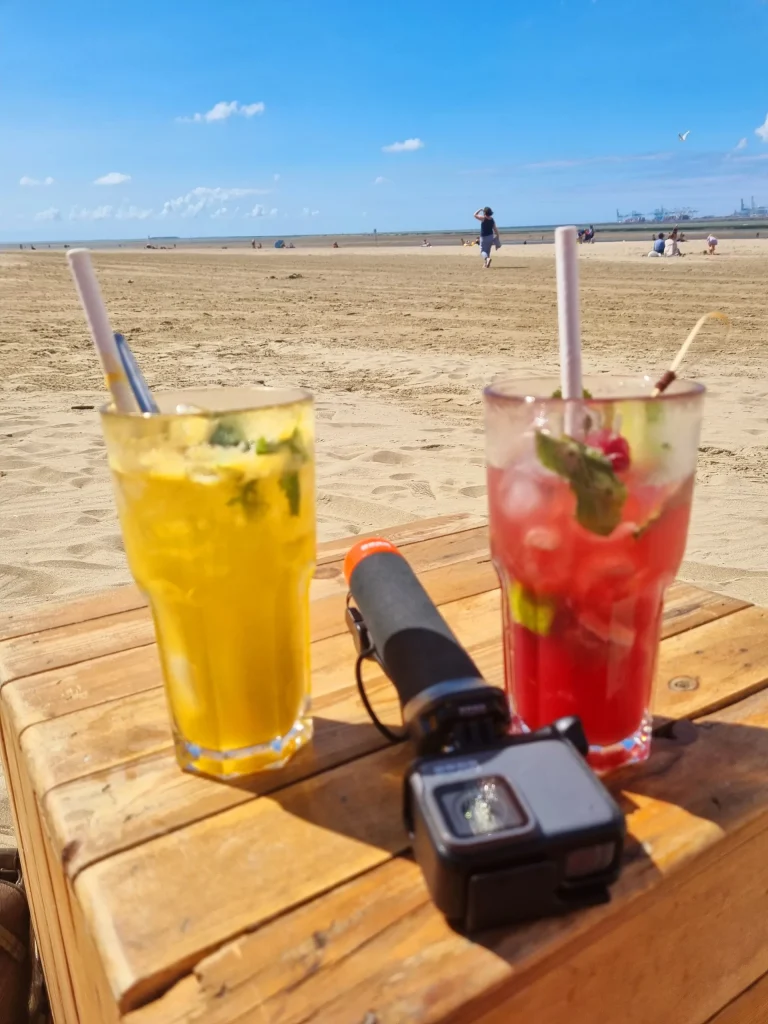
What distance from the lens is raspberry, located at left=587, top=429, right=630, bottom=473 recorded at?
766mm

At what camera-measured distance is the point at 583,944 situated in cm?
72

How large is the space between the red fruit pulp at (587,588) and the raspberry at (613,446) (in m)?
0.02

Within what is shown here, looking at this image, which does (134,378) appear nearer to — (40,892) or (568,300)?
(568,300)

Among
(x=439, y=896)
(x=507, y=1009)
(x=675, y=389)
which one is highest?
(x=675, y=389)

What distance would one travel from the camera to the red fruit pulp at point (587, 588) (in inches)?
32.3

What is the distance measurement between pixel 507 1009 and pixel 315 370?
6.42 m

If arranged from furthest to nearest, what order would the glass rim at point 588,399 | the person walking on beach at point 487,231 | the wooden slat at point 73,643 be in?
the person walking on beach at point 487,231
the wooden slat at point 73,643
the glass rim at point 588,399

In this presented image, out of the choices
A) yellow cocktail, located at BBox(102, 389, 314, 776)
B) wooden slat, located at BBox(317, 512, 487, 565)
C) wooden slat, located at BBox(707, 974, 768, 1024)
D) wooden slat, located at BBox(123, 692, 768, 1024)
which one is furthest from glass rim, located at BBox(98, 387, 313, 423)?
wooden slat, located at BBox(707, 974, 768, 1024)

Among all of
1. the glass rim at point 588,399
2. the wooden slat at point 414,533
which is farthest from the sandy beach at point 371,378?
the wooden slat at point 414,533

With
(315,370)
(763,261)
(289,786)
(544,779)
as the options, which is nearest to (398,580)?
(289,786)

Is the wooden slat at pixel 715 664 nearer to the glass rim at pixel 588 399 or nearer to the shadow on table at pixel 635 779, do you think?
the shadow on table at pixel 635 779

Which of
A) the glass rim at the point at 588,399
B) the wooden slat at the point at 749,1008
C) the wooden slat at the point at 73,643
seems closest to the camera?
the glass rim at the point at 588,399

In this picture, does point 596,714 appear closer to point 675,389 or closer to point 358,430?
point 675,389

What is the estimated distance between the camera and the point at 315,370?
6.89 metres
